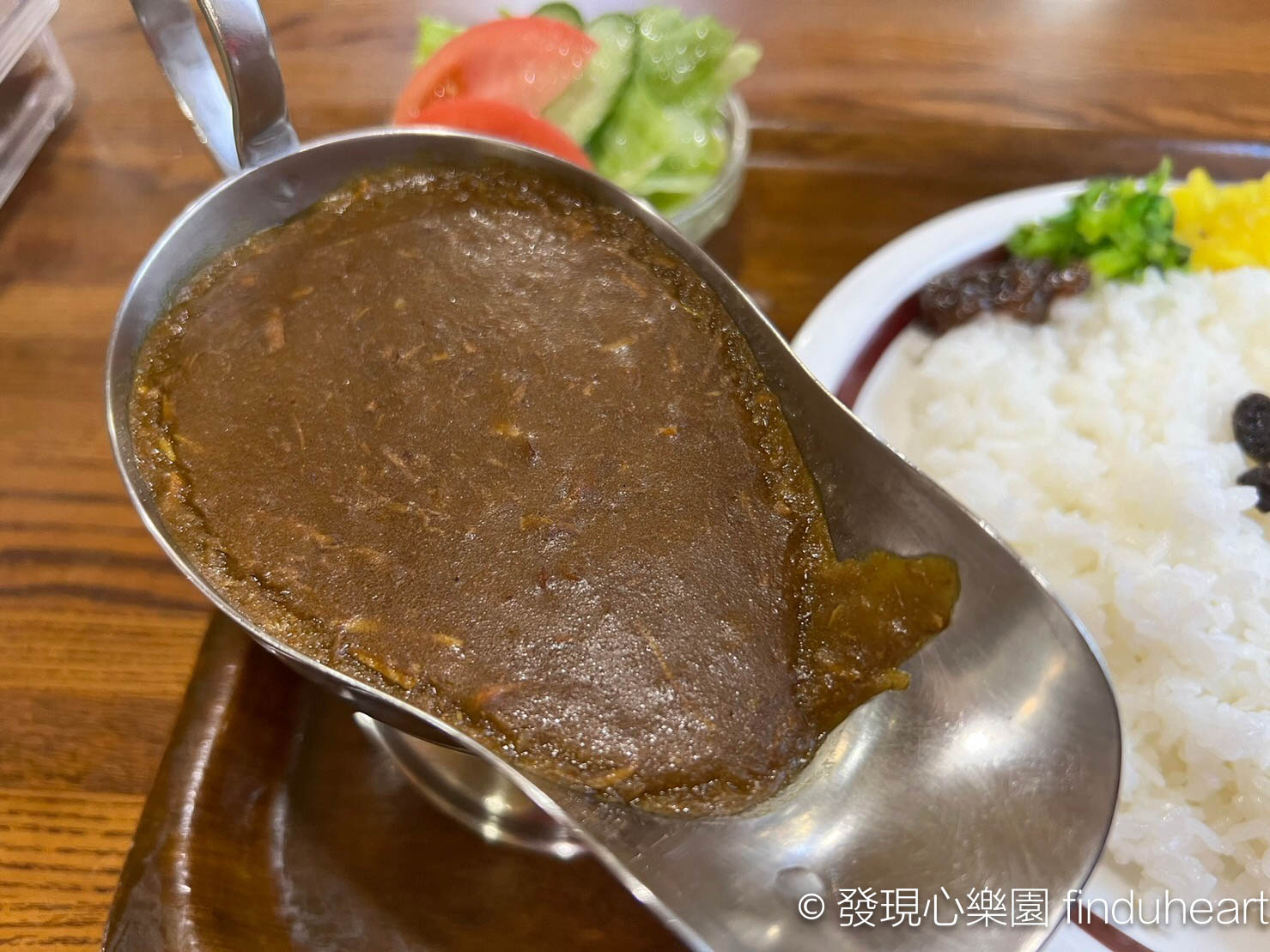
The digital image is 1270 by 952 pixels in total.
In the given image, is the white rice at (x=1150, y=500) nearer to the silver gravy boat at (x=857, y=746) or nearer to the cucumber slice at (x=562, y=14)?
the silver gravy boat at (x=857, y=746)

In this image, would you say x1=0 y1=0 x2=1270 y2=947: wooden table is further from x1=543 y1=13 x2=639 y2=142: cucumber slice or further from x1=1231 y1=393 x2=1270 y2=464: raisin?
x1=1231 y1=393 x2=1270 y2=464: raisin

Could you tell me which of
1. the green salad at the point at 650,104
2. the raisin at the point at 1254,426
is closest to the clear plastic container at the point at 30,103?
the green salad at the point at 650,104

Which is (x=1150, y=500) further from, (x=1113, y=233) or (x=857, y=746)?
(x=857, y=746)

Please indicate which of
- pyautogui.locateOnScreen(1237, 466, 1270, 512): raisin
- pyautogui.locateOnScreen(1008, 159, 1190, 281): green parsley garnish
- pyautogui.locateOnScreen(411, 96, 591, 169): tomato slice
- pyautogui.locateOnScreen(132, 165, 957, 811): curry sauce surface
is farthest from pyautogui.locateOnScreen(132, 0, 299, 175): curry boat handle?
pyautogui.locateOnScreen(1237, 466, 1270, 512): raisin

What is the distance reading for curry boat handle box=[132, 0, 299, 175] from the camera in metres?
1.08

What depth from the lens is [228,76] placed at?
43.6 inches

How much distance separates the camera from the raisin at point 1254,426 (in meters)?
1.41

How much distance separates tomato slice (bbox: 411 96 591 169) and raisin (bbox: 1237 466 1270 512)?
1.15 m

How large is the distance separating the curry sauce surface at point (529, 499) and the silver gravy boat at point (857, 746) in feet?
0.09

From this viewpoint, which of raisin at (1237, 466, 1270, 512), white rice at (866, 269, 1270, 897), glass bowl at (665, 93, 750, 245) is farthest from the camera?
glass bowl at (665, 93, 750, 245)

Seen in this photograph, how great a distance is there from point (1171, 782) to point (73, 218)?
214 cm

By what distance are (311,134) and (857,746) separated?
1.64 metres

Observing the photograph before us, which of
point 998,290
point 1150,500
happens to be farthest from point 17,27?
point 1150,500

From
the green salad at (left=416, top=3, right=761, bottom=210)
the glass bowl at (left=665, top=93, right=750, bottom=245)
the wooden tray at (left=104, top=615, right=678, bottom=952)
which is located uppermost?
the green salad at (left=416, top=3, right=761, bottom=210)
